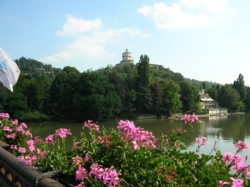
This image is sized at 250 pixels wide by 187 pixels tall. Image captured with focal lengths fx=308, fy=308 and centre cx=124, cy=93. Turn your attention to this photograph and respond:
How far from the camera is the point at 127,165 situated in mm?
2209

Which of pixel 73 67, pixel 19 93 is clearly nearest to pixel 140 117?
pixel 73 67

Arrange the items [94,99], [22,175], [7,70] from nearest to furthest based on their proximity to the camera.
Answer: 1. [22,175]
2. [7,70]
3. [94,99]

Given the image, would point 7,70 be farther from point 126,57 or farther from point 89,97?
point 126,57

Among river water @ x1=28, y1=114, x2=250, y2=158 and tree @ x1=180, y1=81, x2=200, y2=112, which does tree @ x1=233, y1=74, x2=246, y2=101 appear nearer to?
tree @ x1=180, y1=81, x2=200, y2=112

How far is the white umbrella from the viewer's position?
5.65 metres

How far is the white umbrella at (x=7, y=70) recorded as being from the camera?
5.65m

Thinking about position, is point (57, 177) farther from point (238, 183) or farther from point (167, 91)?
point (167, 91)

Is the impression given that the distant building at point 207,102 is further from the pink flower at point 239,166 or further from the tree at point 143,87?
the pink flower at point 239,166

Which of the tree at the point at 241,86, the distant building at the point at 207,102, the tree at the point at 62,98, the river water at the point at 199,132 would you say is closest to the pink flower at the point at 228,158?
the river water at the point at 199,132

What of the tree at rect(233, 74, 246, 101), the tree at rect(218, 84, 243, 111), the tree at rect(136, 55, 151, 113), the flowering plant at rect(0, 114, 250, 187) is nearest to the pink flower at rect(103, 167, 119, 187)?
the flowering plant at rect(0, 114, 250, 187)

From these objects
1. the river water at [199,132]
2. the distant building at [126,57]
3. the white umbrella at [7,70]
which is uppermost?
the distant building at [126,57]

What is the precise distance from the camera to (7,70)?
5703mm

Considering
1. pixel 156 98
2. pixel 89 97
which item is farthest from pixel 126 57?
pixel 89 97

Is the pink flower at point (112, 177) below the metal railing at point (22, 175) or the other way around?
the other way around
